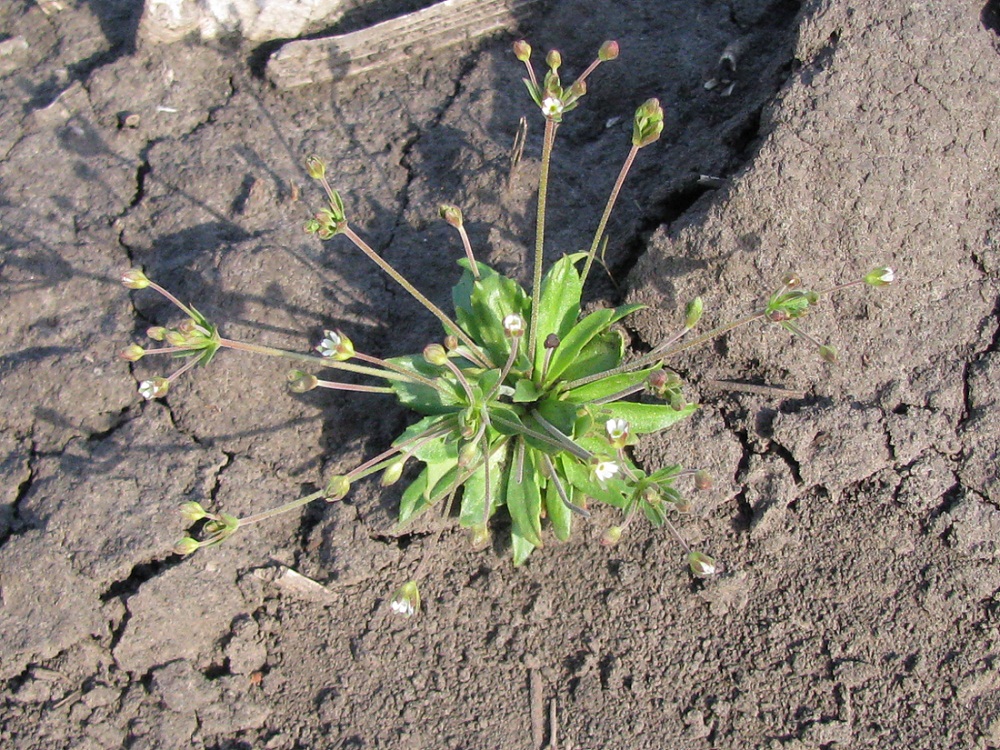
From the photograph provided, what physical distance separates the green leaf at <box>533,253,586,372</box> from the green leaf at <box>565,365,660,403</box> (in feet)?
0.56

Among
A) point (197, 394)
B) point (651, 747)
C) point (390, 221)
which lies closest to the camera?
point (651, 747)

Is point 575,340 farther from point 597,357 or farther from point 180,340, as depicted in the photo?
point 180,340

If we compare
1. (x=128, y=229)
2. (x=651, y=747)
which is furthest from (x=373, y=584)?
(x=128, y=229)

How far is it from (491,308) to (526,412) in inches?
16.9

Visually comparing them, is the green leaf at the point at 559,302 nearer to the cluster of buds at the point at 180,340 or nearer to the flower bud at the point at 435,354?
the flower bud at the point at 435,354

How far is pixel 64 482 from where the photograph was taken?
130 inches

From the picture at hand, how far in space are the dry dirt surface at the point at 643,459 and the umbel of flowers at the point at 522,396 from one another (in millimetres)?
185

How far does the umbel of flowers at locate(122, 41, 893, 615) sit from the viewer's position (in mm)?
2727

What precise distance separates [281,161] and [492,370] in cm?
169

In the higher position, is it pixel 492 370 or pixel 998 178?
pixel 998 178

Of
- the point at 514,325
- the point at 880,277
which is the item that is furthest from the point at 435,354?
the point at 880,277

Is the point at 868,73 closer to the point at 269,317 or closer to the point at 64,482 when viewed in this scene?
the point at 269,317

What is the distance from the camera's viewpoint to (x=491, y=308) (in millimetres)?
3123

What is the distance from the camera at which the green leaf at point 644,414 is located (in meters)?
3.06
